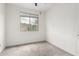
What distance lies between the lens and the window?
13.9 ft

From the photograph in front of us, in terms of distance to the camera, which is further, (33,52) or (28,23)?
Result: (28,23)

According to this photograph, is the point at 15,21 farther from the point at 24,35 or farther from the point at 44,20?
the point at 44,20

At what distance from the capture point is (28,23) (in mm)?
4465

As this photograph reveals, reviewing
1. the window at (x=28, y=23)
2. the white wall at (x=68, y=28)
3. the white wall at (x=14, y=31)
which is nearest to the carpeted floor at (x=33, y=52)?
the white wall at (x=68, y=28)

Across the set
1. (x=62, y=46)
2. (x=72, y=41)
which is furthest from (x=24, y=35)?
(x=72, y=41)

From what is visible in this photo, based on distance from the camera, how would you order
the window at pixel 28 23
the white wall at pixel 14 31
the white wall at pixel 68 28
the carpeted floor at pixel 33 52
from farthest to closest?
the window at pixel 28 23, the white wall at pixel 14 31, the carpeted floor at pixel 33 52, the white wall at pixel 68 28

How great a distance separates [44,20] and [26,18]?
138cm

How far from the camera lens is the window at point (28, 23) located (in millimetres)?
4249

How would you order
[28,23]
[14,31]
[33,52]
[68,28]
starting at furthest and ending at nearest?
1. [28,23]
2. [14,31]
3. [33,52]
4. [68,28]

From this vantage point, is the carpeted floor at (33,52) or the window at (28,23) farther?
the window at (28,23)

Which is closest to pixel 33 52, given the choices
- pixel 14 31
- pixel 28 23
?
pixel 14 31

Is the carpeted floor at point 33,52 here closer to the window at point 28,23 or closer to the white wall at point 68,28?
the white wall at point 68,28

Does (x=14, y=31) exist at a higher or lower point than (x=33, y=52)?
higher

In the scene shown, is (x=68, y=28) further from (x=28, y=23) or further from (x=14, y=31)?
(x=14, y=31)
